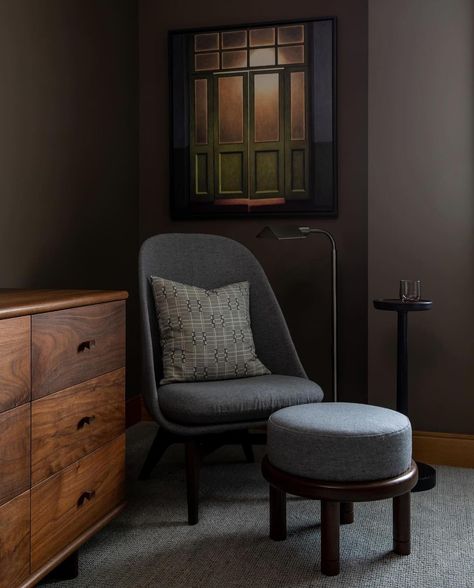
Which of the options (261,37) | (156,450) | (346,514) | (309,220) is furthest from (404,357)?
(261,37)

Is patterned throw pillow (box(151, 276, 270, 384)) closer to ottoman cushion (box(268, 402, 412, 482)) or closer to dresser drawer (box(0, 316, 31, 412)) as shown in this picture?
ottoman cushion (box(268, 402, 412, 482))

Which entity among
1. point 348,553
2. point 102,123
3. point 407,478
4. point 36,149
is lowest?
point 348,553

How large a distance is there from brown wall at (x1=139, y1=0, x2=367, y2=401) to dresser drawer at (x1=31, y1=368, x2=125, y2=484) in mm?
1478

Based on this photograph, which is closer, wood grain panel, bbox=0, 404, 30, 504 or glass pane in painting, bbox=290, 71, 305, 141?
wood grain panel, bbox=0, 404, 30, 504

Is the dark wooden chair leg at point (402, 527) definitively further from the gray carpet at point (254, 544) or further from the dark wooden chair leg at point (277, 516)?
the dark wooden chair leg at point (277, 516)

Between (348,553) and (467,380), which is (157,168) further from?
(348,553)

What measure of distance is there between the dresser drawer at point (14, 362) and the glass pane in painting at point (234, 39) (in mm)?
2342

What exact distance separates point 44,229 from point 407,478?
70.0 inches

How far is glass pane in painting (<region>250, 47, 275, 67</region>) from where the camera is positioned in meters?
3.42

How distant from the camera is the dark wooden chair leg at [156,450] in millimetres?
2714

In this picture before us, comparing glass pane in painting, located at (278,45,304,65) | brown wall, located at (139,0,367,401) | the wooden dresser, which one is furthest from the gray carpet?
glass pane in painting, located at (278,45,304,65)

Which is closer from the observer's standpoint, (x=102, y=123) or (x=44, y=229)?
(x=44, y=229)

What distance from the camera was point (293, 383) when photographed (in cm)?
257

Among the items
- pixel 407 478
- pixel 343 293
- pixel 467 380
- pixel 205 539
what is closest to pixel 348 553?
pixel 407 478
